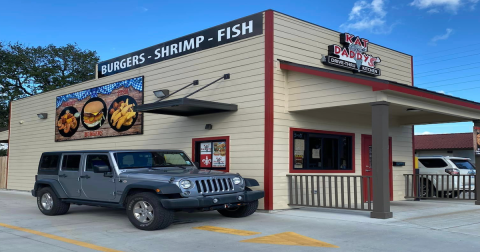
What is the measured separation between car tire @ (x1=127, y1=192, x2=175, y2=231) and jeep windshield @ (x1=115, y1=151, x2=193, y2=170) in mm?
1055

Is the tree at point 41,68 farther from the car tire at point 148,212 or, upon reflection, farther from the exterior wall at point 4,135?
the car tire at point 148,212

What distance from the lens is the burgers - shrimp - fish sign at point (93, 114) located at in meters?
16.8

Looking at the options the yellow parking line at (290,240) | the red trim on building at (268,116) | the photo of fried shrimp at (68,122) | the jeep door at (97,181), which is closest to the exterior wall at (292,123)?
the red trim on building at (268,116)

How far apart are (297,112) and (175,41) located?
15.6ft

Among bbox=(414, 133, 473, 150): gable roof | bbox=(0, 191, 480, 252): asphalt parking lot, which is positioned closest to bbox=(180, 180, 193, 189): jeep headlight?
bbox=(0, 191, 480, 252): asphalt parking lot

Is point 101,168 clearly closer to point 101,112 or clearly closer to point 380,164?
point 380,164

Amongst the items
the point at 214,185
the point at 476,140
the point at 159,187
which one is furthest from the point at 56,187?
the point at 476,140

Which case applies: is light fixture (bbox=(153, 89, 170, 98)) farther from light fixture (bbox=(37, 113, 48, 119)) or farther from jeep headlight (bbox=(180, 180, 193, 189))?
light fixture (bbox=(37, 113, 48, 119))

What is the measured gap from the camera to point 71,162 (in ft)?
34.6

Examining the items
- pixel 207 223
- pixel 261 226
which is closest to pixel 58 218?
pixel 207 223

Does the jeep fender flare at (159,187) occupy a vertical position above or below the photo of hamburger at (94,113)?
below

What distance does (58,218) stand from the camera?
33.9 feet

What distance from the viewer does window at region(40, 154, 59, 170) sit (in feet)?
36.0

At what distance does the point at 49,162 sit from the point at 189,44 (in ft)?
17.0
